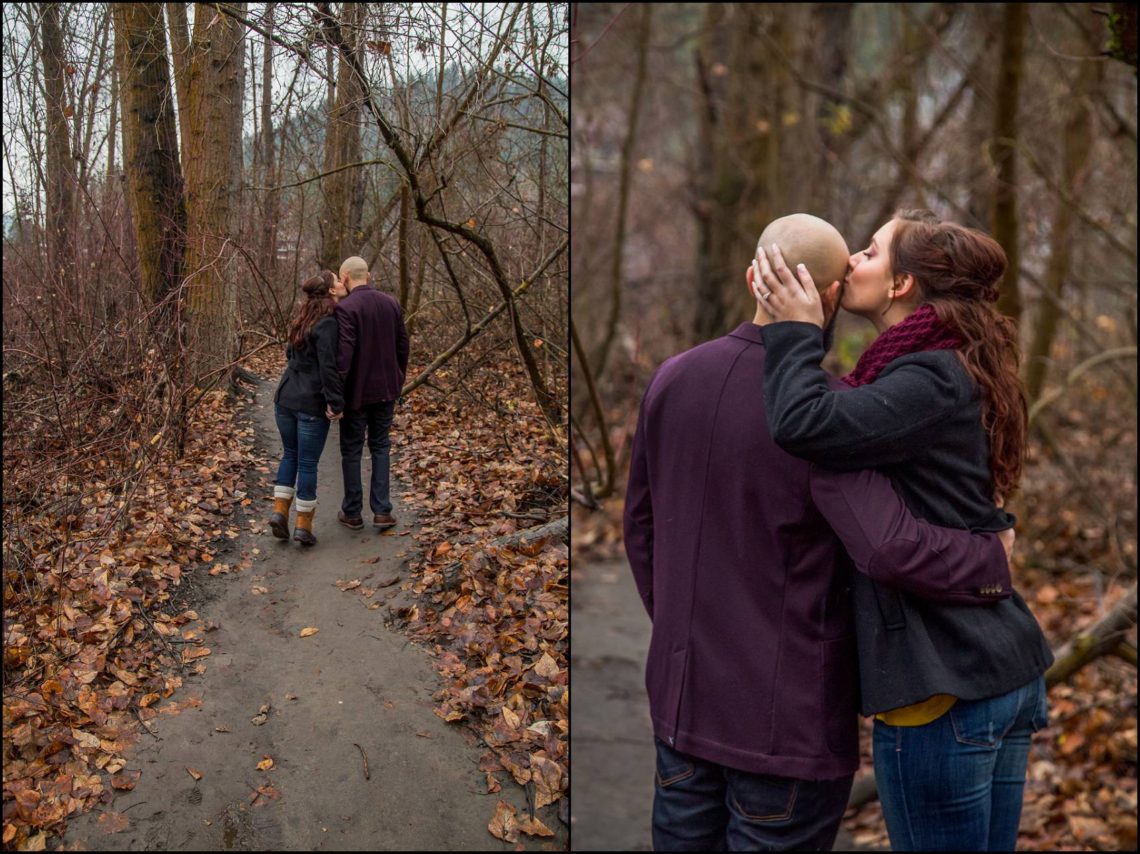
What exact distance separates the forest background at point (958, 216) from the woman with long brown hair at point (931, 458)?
1981 mm

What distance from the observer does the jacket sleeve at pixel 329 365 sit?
68.2 inches

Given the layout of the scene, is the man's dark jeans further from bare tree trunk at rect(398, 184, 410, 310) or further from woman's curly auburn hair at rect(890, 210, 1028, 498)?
woman's curly auburn hair at rect(890, 210, 1028, 498)

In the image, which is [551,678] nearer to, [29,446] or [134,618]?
[134,618]

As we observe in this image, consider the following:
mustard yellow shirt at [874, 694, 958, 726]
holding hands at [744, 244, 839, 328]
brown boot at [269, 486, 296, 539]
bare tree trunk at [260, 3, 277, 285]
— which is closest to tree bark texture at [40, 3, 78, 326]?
bare tree trunk at [260, 3, 277, 285]

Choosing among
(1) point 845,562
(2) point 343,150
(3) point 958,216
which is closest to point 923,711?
(1) point 845,562

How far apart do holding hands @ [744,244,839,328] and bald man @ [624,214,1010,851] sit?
25 mm

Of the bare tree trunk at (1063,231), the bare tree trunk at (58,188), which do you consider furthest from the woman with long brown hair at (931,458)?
the bare tree trunk at (1063,231)

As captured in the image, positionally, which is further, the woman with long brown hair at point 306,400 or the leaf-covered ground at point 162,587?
the woman with long brown hair at point 306,400

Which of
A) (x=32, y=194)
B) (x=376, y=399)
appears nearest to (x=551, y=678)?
(x=376, y=399)

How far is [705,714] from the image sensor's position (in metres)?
1.84

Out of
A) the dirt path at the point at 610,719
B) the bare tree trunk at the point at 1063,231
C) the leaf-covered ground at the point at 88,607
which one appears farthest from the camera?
the bare tree trunk at the point at 1063,231

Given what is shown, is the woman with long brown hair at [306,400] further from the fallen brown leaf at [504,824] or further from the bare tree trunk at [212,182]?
the fallen brown leaf at [504,824]

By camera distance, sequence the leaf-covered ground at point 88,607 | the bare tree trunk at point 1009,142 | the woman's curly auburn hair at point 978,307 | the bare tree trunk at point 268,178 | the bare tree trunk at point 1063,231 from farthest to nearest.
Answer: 1. the bare tree trunk at point 1063,231
2. the bare tree trunk at point 1009,142
3. the woman's curly auburn hair at point 978,307
4. the bare tree trunk at point 268,178
5. the leaf-covered ground at point 88,607

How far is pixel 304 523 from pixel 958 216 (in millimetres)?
6641
